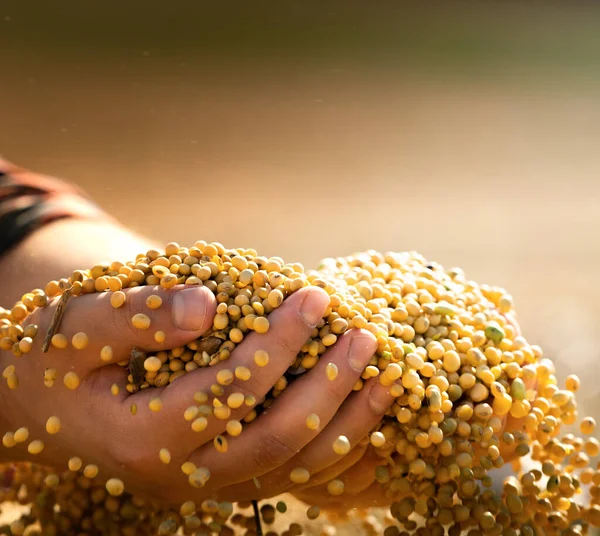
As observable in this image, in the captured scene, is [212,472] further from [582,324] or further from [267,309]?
[582,324]

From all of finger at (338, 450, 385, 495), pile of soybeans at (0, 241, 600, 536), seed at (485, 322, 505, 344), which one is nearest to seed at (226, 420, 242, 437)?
pile of soybeans at (0, 241, 600, 536)

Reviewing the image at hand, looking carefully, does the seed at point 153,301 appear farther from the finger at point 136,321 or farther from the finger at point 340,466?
the finger at point 340,466

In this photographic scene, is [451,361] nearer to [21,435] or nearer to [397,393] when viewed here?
[397,393]

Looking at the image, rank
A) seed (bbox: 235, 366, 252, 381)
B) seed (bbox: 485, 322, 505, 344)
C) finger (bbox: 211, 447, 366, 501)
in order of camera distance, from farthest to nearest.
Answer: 1. seed (bbox: 485, 322, 505, 344)
2. finger (bbox: 211, 447, 366, 501)
3. seed (bbox: 235, 366, 252, 381)

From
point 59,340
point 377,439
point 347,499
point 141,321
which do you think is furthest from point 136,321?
point 347,499

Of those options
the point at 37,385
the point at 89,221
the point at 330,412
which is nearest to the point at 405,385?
the point at 330,412

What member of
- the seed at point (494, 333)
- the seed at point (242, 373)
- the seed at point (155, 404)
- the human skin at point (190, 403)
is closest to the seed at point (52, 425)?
the human skin at point (190, 403)

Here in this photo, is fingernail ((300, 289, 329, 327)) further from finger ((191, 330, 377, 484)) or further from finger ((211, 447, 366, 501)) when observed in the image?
finger ((211, 447, 366, 501))
